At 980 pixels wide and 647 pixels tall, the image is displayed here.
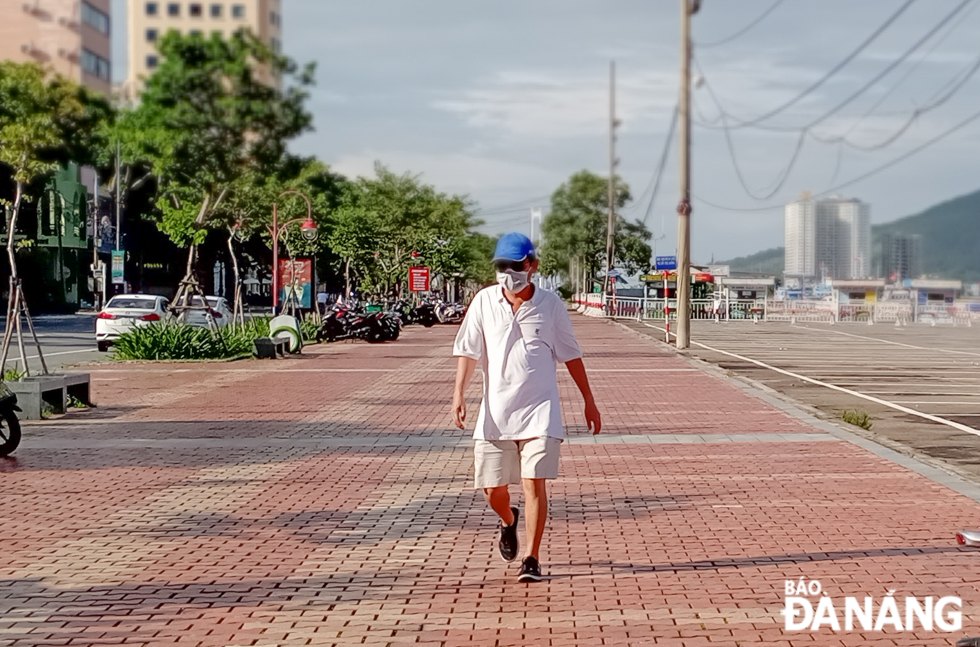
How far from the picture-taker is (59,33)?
1005cm

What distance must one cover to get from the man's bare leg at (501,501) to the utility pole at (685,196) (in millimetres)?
26908

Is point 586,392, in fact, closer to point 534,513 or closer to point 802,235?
point 534,513

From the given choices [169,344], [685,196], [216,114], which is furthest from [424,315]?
[216,114]

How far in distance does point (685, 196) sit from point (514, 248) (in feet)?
93.6

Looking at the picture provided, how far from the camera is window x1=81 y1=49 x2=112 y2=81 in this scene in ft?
33.5

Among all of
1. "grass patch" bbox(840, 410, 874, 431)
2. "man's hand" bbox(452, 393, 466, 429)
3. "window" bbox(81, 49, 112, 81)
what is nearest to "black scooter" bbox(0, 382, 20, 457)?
"window" bbox(81, 49, 112, 81)

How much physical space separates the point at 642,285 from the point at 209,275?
30210mm

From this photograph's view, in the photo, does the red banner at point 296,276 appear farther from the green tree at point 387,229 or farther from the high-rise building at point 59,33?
the high-rise building at point 59,33

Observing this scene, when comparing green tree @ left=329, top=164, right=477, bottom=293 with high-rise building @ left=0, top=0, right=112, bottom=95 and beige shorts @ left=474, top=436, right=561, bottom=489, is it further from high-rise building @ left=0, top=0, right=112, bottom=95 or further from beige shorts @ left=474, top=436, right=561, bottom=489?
beige shorts @ left=474, top=436, right=561, bottom=489

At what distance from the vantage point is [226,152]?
20766 millimetres

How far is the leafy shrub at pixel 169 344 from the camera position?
2725 centimetres

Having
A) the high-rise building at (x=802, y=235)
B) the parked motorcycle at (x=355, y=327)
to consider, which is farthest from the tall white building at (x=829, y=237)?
the parked motorcycle at (x=355, y=327)

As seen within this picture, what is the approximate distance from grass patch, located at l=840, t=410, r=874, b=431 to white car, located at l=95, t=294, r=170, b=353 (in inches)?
782

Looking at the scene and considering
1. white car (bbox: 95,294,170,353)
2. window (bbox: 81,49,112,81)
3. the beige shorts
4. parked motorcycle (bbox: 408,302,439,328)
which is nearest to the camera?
the beige shorts
